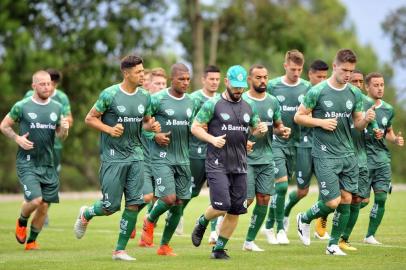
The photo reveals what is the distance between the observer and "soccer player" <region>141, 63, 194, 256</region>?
15.1 meters

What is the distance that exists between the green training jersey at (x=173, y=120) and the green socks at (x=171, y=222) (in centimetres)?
71

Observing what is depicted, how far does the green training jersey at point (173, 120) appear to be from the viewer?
1538 centimetres

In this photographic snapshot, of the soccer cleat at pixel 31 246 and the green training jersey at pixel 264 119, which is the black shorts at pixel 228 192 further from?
the soccer cleat at pixel 31 246

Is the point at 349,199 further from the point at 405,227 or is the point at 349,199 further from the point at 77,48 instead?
the point at 77,48

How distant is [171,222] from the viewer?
15156 mm

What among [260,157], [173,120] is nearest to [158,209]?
[173,120]

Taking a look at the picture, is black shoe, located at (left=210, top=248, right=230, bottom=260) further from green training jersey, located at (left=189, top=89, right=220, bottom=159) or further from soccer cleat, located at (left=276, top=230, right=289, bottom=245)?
green training jersey, located at (left=189, top=89, right=220, bottom=159)

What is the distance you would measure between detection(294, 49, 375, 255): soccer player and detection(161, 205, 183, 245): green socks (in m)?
2.17

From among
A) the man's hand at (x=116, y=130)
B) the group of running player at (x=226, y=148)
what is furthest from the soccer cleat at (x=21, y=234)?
the man's hand at (x=116, y=130)

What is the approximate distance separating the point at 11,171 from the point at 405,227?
3602 centimetres

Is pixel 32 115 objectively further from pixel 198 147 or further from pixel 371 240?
pixel 371 240

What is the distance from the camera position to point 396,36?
4684cm

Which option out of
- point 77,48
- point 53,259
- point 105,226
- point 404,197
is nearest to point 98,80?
point 77,48

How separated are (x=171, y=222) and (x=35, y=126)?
278 cm
